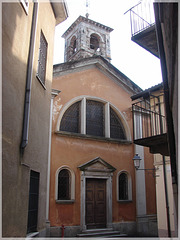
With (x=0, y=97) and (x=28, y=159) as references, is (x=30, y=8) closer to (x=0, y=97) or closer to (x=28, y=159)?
(x=0, y=97)

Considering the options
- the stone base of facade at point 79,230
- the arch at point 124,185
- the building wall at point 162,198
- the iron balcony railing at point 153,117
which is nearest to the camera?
the iron balcony railing at point 153,117

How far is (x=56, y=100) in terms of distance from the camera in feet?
38.5

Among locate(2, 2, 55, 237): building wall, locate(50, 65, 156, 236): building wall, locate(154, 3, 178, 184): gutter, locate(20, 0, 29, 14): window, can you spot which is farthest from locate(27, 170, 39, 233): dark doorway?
locate(50, 65, 156, 236): building wall

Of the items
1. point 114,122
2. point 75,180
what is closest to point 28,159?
point 75,180

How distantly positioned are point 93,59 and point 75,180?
6.43m

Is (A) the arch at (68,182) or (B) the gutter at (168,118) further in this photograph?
(A) the arch at (68,182)

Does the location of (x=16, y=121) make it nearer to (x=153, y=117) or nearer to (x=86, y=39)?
(x=153, y=117)

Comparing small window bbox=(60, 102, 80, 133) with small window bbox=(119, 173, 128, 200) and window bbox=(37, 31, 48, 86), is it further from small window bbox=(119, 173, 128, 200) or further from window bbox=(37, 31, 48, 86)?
window bbox=(37, 31, 48, 86)

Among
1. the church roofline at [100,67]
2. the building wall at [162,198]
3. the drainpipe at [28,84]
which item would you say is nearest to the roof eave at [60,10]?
the drainpipe at [28,84]

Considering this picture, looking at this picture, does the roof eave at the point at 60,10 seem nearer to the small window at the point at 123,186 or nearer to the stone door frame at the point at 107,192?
the stone door frame at the point at 107,192

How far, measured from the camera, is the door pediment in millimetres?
11508

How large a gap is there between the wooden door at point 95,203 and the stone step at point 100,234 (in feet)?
1.14

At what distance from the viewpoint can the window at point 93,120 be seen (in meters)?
12.1

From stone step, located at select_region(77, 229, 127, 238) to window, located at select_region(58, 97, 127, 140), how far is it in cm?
432
